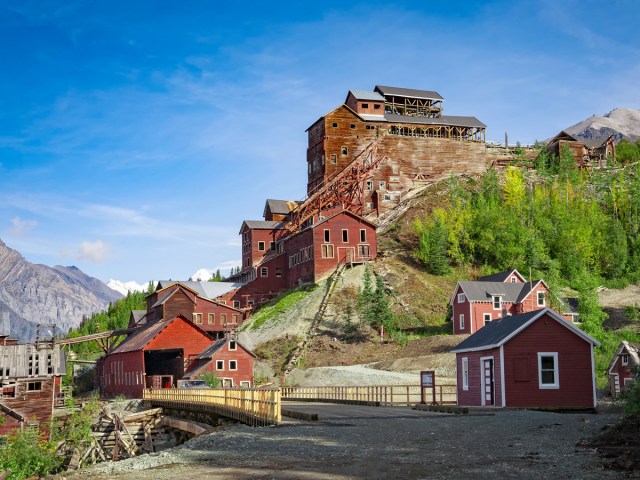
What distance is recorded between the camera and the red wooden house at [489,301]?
72062 mm

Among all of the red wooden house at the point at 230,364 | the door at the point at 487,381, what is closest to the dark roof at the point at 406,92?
the red wooden house at the point at 230,364

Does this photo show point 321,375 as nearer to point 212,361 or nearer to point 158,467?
point 212,361

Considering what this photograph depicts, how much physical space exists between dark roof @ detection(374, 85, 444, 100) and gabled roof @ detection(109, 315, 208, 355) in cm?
5632

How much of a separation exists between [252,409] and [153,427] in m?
24.8

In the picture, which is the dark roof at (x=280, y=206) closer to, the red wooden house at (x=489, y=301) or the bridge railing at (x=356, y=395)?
the red wooden house at (x=489, y=301)

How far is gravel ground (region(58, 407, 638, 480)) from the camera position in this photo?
1636 cm

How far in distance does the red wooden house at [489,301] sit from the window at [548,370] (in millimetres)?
34492

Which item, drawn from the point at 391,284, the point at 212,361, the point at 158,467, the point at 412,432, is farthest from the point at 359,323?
the point at 158,467

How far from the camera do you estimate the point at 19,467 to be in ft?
103

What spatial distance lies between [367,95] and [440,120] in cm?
1234

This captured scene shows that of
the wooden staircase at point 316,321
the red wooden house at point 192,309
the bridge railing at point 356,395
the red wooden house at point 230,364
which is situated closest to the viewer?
the bridge railing at point 356,395

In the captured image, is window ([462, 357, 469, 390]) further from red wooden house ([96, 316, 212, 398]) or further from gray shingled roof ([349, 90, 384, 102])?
gray shingled roof ([349, 90, 384, 102])

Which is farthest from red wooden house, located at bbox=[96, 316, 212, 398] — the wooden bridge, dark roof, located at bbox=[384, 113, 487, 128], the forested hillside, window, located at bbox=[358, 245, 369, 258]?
dark roof, located at bbox=[384, 113, 487, 128]

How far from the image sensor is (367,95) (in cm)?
11244
